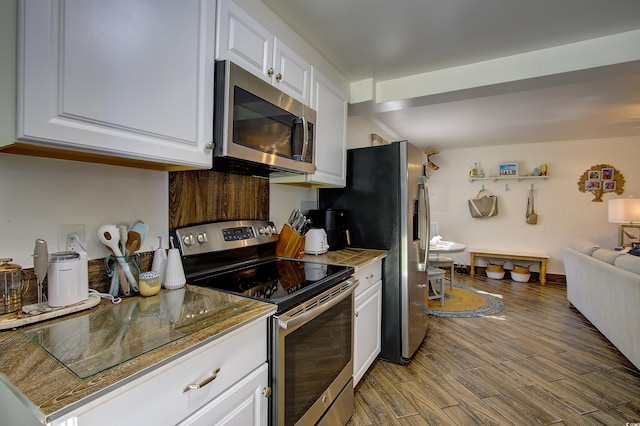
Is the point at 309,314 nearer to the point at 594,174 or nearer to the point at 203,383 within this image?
the point at 203,383

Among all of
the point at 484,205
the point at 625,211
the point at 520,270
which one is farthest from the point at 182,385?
the point at 484,205

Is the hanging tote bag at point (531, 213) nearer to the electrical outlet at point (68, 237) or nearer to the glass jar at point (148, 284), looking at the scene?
the glass jar at point (148, 284)

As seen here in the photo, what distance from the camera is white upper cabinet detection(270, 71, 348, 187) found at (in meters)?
1.94

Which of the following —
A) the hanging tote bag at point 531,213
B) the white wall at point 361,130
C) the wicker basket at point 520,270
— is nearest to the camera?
the white wall at point 361,130

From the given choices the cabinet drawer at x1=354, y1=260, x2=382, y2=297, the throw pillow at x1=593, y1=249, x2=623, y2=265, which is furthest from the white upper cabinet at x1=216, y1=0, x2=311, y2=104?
the throw pillow at x1=593, y1=249, x2=623, y2=265

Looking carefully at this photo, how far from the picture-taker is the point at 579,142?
4.94 meters

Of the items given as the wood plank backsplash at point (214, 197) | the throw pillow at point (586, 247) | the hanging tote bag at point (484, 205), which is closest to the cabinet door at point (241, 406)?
the wood plank backsplash at point (214, 197)

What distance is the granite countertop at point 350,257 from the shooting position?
1.89 m

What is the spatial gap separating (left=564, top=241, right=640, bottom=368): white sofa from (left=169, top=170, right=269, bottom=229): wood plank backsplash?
8.87ft

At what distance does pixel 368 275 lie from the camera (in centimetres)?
206

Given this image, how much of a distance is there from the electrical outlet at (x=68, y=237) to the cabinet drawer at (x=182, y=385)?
2.11 ft

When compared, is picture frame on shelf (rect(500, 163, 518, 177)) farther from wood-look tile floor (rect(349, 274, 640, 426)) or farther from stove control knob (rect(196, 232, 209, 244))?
stove control knob (rect(196, 232, 209, 244))

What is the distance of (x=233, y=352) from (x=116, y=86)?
865 millimetres

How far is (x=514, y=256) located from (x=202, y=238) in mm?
5291
